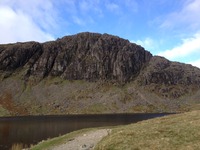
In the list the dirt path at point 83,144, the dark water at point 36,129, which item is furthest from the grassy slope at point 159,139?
the dark water at point 36,129

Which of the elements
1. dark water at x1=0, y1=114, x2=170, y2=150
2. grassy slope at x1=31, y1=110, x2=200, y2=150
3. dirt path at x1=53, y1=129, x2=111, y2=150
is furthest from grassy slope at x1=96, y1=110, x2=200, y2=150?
dark water at x1=0, y1=114, x2=170, y2=150

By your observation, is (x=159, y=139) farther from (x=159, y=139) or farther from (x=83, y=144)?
(x=83, y=144)

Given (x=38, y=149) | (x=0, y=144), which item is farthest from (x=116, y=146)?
(x=0, y=144)

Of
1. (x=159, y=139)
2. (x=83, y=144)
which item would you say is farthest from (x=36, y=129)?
(x=159, y=139)

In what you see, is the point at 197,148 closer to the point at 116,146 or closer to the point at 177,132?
the point at 177,132

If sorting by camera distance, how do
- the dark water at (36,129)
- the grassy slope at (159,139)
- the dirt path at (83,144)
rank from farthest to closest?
1. the dark water at (36,129)
2. the dirt path at (83,144)
3. the grassy slope at (159,139)

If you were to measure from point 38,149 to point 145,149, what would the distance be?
21984 mm

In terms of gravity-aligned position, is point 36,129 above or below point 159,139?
above

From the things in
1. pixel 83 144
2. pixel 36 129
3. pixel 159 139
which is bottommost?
pixel 83 144

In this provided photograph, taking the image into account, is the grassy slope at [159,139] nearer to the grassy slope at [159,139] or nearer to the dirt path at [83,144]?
the grassy slope at [159,139]

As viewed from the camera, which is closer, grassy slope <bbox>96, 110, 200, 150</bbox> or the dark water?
grassy slope <bbox>96, 110, 200, 150</bbox>

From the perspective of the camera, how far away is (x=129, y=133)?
28.8 m

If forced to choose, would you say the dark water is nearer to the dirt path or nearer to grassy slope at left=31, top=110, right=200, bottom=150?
the dirt path

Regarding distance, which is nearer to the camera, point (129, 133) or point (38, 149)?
point (129, 133)
